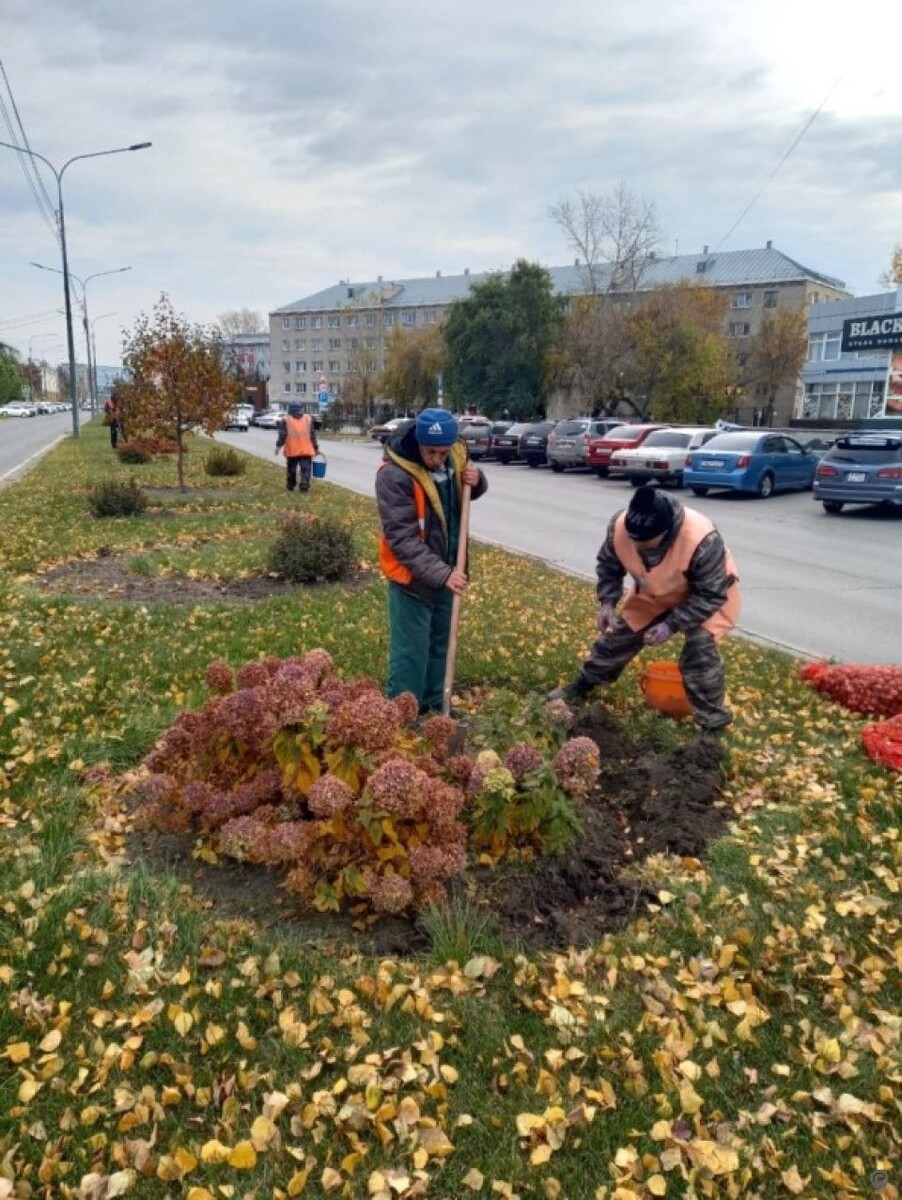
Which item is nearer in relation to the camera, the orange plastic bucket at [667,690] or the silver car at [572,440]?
the orange plastic bucket at [667,690]

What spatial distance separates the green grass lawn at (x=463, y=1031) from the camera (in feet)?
7.97

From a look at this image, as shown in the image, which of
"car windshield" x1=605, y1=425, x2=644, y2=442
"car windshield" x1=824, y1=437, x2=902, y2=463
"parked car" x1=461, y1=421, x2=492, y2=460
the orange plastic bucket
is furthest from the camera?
"parked car" x1=461, y1=421, x2=492, y2=460

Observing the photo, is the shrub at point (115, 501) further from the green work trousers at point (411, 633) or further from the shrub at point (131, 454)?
the shrub at point (131, 454)

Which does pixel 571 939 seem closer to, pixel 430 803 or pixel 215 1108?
pixel 430 803

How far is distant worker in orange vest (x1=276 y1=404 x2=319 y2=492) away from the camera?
17.1 metres

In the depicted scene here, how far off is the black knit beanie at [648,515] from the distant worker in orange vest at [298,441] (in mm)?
13190

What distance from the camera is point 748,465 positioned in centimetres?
2050

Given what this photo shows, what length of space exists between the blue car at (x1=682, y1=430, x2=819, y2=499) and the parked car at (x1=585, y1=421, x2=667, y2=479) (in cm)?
389

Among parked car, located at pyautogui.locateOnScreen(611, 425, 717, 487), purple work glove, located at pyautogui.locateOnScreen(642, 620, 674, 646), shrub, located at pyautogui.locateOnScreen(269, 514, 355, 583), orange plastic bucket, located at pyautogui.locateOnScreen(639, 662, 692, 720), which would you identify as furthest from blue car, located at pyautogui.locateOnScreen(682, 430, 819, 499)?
purple work glove, located at pyautogui.locateOnScreen(642, 620, 674, 646)

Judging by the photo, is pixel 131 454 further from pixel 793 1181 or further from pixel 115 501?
pixel 793 1181

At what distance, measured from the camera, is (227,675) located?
13.5ft

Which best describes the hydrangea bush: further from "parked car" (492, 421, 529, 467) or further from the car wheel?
"parked car" (492, 421, 529, 467)

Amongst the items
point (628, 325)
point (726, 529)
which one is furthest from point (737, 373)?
point (726, 529)

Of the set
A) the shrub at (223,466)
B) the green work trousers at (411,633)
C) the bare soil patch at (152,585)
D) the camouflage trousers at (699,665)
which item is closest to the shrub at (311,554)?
the bare soil patch at (152,585)
